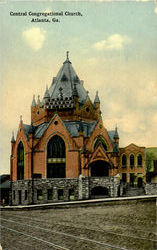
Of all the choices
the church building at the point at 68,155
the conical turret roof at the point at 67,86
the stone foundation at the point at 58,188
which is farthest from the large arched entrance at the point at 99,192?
the conical turret roof at the point at 67,86

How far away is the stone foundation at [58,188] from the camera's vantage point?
101ft

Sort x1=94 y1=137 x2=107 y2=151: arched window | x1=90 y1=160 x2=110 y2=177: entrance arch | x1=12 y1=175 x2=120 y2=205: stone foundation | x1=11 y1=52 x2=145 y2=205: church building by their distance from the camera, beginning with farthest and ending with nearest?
x1=94 y1=137 x2=107 y2=151: arched window < x1=90 y1=160 x2=110 y2=177: entrance arch < x1=11 y1=52 x2=145 y2=205: church building < x1=12 y1=175 x2=120 y2=205: stone foundation

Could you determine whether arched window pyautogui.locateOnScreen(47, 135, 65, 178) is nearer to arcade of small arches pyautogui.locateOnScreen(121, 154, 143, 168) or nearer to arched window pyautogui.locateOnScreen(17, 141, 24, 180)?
arched window pyautogui.locateOnScreen(17, 141, 24, 180)

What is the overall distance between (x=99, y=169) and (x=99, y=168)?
11 cm

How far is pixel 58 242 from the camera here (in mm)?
20234

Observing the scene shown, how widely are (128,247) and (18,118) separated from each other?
1193cm

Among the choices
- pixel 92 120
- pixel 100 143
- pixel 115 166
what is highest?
pixel 92 120

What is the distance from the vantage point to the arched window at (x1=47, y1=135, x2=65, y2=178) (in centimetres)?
3240

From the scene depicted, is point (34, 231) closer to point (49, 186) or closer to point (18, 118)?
point (18, 118)

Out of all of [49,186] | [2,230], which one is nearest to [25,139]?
[49,186]

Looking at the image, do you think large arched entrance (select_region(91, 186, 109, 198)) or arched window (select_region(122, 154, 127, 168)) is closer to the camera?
large arched entrance (select_region(91, 186, 109, 198))

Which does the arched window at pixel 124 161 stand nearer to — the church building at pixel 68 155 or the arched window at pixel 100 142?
the church building at pixel 68 155

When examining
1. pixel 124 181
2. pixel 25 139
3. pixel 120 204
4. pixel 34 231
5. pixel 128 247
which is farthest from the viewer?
pixel 25 139

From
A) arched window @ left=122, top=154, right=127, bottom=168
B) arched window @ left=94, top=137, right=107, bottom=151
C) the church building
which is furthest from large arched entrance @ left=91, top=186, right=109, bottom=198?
arched window @ left=94, top=137, right=107, bottom=151
